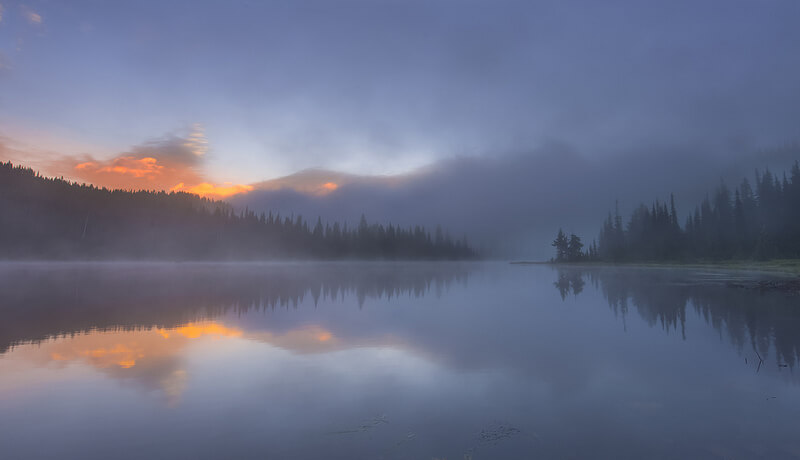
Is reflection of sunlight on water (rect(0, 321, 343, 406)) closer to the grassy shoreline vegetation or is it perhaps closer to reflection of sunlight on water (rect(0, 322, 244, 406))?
reflection of sunlight on water (rect(0, 322, 244, 406))

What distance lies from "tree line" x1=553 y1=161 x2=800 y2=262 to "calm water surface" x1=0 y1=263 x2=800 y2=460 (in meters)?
105

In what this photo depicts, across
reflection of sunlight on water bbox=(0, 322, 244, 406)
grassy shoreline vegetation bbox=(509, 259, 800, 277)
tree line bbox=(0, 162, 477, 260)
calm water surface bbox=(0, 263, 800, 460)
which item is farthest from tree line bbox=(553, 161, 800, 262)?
tree line bbox=(0, 162, 477, 260)

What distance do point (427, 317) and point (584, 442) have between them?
1815 cm

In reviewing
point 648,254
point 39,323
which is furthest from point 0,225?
point 648,254

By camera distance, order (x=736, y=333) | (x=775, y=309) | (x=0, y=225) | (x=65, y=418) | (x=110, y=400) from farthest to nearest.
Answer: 1. (x=0, y=225)
2. (x=775, y=309)
3. (x=736, y=333)
4. (x=110, y=400)
5. (x=65, y=418)

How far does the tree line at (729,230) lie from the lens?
99.7 meters

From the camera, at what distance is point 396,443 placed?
837 centimetres

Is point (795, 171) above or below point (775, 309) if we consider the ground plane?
above

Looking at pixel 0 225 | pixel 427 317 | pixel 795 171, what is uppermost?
pixel 795 171

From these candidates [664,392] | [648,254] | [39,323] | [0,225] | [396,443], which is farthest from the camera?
[0,225]

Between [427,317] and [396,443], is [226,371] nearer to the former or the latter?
[396,443]

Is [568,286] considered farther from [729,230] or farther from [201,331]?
[729,230]

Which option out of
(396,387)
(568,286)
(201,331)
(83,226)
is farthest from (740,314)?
(83,226)

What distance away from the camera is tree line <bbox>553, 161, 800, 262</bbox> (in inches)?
3925
